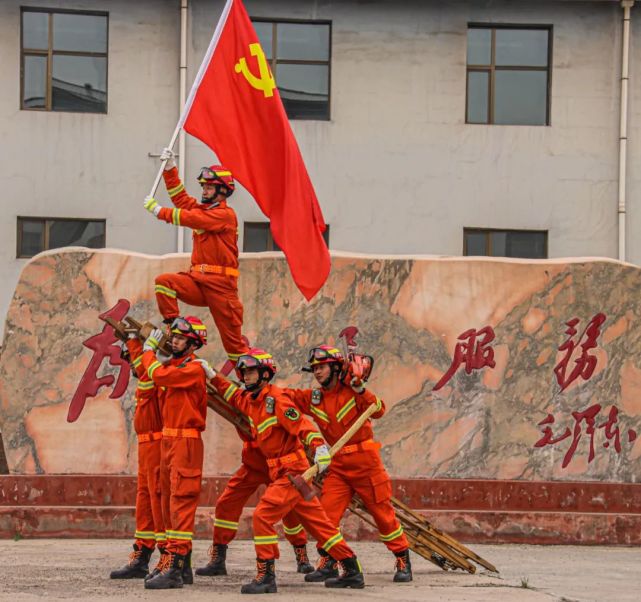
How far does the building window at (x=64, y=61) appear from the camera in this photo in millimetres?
21469

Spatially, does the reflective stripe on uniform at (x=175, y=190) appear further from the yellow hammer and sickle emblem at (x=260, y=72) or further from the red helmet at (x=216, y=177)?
the yellow hammer and sickle emblem at (x=260, y=72)

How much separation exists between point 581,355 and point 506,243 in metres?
5.81

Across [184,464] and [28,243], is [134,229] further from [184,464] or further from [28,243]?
[184,464]

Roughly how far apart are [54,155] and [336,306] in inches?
265

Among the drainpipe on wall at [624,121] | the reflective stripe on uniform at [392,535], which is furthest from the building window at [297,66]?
the reflective stripe on uniform at [392,535]

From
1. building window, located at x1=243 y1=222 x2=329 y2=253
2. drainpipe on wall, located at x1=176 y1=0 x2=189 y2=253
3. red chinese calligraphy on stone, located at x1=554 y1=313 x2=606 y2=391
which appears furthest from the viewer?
building window, located at x1=243 y1=222 x2=329 y2=253

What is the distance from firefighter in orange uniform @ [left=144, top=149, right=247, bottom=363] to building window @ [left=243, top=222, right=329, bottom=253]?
27.3 ft

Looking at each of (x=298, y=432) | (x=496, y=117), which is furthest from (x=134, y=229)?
(x=298, y=432)

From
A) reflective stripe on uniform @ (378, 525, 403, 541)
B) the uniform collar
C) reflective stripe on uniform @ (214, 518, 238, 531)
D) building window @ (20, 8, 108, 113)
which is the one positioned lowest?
reflective stripe on uniform @ (378, 525, 403, 541)

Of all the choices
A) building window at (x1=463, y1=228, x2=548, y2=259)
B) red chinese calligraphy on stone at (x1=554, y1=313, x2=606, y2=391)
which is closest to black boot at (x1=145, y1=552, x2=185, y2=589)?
red chinese calligraphy on stone at (x1=554, y1=313, x2=606, y2=391)

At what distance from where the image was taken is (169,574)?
1149 centimetres

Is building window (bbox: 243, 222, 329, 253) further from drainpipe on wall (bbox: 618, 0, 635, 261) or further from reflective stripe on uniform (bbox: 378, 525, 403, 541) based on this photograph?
reflective stripe on uniform (bbox: 378, 525, 403, 541)

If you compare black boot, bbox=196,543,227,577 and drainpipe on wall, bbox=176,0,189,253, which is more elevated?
drainpipe on wall, bbox=176,0,189,253

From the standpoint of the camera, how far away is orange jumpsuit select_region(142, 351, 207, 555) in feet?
38.3
